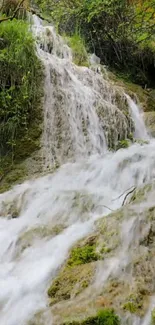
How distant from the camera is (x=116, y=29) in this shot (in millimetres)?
9703

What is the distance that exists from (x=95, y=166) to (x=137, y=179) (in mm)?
A: 744

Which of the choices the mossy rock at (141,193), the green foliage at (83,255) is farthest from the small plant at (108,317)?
the mossy rock at (141,193)

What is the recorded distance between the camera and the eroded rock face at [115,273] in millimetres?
2264

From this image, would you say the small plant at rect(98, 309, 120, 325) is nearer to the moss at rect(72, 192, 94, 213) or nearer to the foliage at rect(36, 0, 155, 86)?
the moss at rect(72, 192, 94, 213)

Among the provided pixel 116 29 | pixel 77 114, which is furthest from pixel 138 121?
pixel 116 29

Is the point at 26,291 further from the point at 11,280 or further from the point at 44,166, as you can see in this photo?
the point at 44,166

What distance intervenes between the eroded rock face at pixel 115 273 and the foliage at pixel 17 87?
3.02 metres

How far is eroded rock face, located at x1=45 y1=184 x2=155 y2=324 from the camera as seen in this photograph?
2.26 m

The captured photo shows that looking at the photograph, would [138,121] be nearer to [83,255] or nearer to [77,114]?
[77,114]

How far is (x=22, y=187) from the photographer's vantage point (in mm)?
5059

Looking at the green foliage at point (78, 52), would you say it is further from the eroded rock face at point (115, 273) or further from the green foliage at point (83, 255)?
the green foliage at point (83, 255)

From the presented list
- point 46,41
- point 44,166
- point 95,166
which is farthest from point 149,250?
point 46,41

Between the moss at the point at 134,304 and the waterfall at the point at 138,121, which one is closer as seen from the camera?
the moss at the point at 134,304

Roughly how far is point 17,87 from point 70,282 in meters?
4.11
